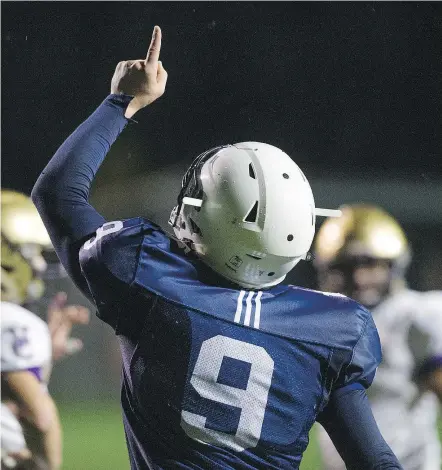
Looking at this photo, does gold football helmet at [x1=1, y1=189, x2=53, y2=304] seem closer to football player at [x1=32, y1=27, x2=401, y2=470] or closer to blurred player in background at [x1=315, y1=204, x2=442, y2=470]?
blurred player in background at [x1=315, y1=204, x2=442, y2=470]

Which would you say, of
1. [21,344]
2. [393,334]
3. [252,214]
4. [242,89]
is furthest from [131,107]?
[242,89]

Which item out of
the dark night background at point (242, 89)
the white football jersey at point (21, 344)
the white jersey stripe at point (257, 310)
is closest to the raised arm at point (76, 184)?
the white jersey stripe at point (257, 310)

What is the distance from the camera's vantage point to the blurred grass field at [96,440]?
186 inches

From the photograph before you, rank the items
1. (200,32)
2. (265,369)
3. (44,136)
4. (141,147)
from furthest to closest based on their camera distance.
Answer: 1. (141,147)
2. (44,136)
3. (200,32)
4. (265,369)

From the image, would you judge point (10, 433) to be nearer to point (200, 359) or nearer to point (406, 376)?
point (406, 376)

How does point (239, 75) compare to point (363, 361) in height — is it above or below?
above

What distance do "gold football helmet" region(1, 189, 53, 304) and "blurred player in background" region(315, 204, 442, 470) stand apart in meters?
1.01

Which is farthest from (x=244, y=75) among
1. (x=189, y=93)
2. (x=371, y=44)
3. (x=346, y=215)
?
(x=346, y=215)

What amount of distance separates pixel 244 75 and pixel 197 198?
395 cm

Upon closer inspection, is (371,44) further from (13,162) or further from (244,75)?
(13,162)

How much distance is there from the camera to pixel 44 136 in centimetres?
506

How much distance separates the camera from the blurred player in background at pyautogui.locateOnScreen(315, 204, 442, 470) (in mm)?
2701

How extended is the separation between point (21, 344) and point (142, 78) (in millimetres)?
1582

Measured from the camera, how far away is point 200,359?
1089 mm
